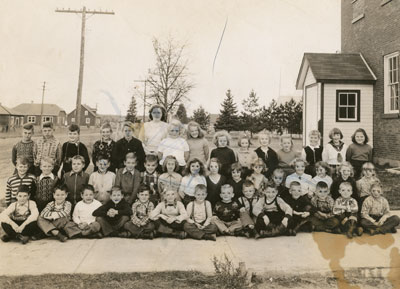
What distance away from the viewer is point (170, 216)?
4.65 meters

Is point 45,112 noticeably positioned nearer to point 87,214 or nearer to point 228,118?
point 228,118

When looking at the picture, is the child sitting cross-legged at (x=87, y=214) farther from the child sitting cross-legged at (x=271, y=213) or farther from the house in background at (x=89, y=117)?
the house in background at (x=89, y=117)

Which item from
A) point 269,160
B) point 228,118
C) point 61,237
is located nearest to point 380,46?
point 269,160

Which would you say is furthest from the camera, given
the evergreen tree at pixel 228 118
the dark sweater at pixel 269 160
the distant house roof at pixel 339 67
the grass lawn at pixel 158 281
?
the evergreen tree at pixel 228 118

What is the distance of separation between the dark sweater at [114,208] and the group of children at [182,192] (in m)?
0.01

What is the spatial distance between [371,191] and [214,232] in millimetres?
2297

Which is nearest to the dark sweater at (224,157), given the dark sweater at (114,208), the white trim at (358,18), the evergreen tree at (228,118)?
the dark sweater at (114,208)

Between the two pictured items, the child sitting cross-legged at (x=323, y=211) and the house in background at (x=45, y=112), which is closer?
the child sitting cross-legged at (x=323, y=211)

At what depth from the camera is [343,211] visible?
4852mm

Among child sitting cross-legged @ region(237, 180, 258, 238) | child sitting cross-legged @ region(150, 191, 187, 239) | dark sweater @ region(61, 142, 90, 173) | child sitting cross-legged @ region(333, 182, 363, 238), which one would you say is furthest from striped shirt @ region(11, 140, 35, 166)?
child sitting cross-legged @ region(333, 182, 363, 238)

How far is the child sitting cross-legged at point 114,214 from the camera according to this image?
14.9 feet

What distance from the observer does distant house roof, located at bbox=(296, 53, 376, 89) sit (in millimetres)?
11516

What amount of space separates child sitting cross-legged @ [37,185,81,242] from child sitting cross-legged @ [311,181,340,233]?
3.16 m

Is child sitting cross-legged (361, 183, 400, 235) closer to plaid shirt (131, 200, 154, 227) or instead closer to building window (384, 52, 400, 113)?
plaid shirt (131, 200, 154, 227)
